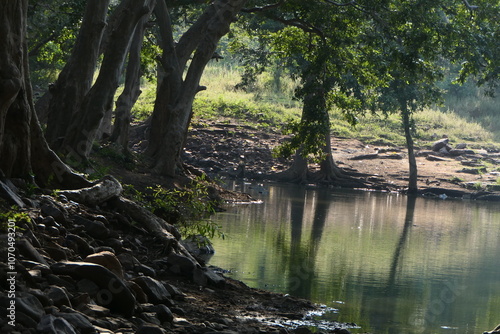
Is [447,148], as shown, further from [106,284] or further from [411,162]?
[106,284]

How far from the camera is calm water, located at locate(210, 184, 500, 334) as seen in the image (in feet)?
35.1

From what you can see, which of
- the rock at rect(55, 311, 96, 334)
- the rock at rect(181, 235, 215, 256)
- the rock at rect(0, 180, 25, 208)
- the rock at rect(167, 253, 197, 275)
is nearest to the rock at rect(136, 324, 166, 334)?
the rock at rect(55, 311, 96, 334)

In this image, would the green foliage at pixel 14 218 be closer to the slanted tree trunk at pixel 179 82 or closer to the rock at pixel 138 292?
the rock at pixel 138 292

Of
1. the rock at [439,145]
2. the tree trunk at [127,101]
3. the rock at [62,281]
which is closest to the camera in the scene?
the rock at [62,281]

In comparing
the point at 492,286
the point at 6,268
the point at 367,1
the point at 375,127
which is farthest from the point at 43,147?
the point at 375,127

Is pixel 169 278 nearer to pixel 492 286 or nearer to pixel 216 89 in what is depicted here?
pixel 492 286

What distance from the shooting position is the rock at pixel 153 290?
7.50 m

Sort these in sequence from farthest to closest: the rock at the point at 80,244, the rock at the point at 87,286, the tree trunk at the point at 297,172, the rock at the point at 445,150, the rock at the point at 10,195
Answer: the rock at the point at 445,150 < the tree trunk at the point at 297,172 < the rock at the point at 80,244 < the rock at the point at 10,195 < the rock at the point at 87,286

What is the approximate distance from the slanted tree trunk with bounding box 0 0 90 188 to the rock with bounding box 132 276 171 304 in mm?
2085

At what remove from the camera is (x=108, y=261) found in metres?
7.48

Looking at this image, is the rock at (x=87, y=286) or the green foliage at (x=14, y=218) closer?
the rock at (x=87, y=286)

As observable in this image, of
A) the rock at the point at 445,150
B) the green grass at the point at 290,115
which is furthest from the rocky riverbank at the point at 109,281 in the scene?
the rock at the point at 445,150

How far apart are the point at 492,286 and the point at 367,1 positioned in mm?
8416

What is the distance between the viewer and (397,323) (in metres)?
9.87
